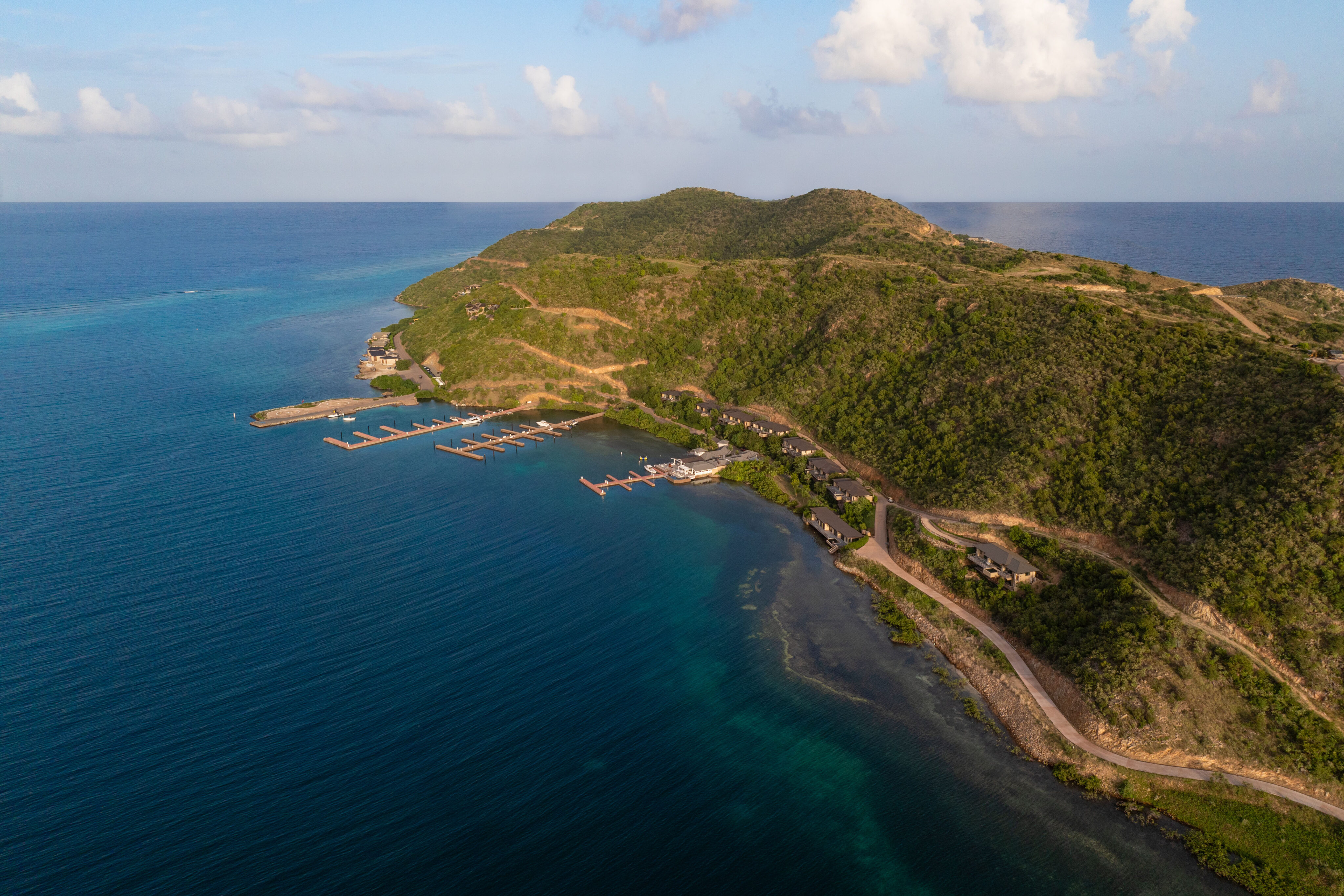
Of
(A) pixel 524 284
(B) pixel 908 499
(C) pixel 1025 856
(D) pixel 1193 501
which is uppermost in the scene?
(A) pixel 524 284

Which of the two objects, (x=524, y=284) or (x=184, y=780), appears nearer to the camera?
(x=184, y=780)

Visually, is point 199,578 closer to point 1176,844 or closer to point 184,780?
point 184,780

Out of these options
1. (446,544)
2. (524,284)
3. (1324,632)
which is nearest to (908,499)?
(1324,632)

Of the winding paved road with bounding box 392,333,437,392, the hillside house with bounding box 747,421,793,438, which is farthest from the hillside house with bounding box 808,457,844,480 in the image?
the winding paved road with bounding box 392,333,437,392

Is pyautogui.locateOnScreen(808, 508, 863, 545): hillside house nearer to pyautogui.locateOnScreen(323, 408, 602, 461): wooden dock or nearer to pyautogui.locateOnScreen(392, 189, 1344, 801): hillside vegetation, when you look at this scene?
pyautogui.locateOnScreen(392, 189, 1344, 801): hillside vegetation

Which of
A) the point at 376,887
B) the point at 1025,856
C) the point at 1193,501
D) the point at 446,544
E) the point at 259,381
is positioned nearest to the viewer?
the point at 376,887

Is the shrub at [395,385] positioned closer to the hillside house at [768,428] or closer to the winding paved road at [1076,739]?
the hillside house at [768,428]
